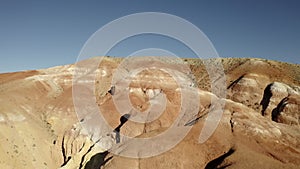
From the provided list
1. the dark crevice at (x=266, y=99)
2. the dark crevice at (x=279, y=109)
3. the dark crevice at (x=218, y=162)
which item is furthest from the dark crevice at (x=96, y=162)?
the dark crevice at (x=266, y=99)

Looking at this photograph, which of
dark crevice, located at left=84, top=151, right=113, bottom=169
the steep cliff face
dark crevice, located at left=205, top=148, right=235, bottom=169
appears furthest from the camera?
dark crevice, located at left=84, top=151, right=113, bottom=169

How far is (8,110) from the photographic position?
50.8 meters

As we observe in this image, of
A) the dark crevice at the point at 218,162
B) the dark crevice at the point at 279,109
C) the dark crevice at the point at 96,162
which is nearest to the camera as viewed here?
the dark crevice at the point at 218,162

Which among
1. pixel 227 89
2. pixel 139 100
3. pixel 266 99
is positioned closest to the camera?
pixel 139 100

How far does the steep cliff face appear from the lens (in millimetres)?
31641

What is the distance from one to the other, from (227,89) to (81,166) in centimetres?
4072

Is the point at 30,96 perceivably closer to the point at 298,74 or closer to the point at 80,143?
the point at 80,143

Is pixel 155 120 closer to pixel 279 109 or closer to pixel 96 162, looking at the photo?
pixel 96 162

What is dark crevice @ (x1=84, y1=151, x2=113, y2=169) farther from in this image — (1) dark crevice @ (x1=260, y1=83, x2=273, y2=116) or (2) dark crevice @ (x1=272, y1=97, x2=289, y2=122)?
(1) dark crevice @ (x1=260, y1=83, x2=273, y2=116)

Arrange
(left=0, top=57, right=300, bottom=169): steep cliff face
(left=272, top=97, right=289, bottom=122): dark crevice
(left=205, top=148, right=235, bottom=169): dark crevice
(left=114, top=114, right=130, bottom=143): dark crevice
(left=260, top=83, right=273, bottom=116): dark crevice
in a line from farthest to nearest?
1. (left=260, top=83, right=273, bottom=116): dark crevice
2. (left=272, top=97, right=289, bottom=122): dark crevice
3. (left=114, top=114, right=130, bottom=143): dark crevice
4. (left=0, top=57, right=300, bottom=169): steep cliff face
5. (left=205, top=148, right=235, bottom=169): dark crevice

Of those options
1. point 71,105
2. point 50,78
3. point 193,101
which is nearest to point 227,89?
point 193,101

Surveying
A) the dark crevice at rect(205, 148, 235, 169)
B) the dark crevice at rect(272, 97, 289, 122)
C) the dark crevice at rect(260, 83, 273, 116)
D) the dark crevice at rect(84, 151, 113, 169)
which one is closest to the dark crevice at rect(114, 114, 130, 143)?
the dark crevice at rect(84, 151, 113, 169)

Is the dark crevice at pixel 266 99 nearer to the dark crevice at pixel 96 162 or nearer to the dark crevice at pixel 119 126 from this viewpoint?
the dark crevice at pixel 119 126

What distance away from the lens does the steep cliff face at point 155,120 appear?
104ft
